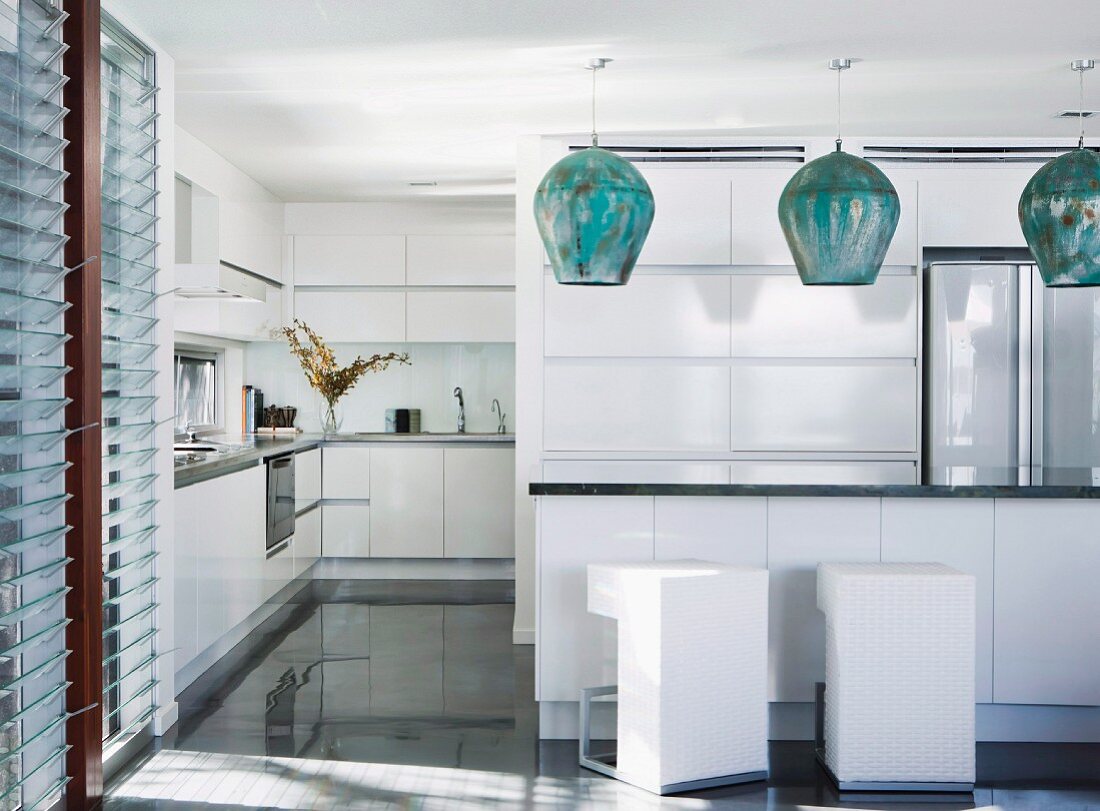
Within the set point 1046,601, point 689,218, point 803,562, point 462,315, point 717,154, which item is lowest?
point 1046,601

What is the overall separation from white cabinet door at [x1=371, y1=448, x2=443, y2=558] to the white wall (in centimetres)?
71

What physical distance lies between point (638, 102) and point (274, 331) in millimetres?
3129

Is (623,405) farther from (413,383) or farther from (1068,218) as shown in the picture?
(413,383)

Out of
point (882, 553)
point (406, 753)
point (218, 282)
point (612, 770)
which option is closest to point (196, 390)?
point (218, 282)

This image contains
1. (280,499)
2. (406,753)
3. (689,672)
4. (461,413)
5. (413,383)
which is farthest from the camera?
(413,383)

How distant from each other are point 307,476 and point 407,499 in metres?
0.64

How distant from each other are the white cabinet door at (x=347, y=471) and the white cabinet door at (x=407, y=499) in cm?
4

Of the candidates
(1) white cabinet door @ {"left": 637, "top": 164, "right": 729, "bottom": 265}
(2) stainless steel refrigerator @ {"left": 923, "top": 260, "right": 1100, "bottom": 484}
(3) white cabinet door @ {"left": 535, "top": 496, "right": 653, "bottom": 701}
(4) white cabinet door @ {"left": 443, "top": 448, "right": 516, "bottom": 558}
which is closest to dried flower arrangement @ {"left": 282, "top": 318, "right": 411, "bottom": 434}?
(4) white cabinet door @ {"left": 443, "top": 448, "right": 516, "bottom": 558}

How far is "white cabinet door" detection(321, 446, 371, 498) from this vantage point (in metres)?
6.79

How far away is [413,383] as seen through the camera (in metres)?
7.48

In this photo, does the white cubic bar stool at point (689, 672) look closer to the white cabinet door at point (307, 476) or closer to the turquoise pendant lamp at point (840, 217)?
the turquoise pendant lamp at point (840, 217)

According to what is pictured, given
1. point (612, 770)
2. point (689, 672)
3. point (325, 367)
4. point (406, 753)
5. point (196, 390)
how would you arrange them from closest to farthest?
point (689, 672) → point (612, 770) → point (406, 753) → point (196, 390) → point (325, 367)

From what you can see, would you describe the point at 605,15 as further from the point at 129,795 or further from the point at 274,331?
the point at 274,331

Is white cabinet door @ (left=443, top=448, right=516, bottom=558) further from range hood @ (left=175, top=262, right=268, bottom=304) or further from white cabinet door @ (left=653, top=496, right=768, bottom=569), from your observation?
white cabinet door @ (left=653, top=496, right=768, bottom=569)
